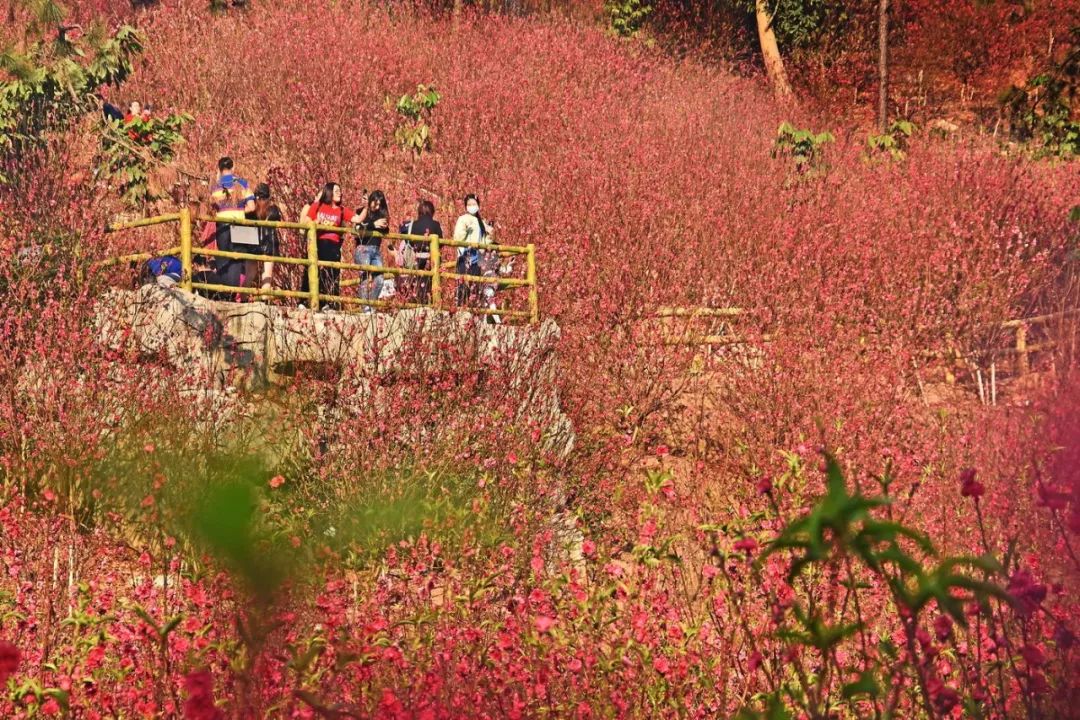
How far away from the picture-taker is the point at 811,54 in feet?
99.2

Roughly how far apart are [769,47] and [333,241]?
1884 centimetres

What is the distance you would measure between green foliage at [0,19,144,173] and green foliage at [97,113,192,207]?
0.72 m

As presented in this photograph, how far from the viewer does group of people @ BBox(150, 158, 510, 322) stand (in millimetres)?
12367

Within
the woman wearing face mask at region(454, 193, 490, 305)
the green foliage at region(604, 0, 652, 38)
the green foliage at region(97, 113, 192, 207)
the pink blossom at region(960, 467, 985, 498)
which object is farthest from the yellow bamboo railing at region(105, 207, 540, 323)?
the green foliage at region(604, 0, 652, 38)

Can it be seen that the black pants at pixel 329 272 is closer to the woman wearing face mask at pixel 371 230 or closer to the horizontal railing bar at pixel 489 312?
the woman wearing face mask at pixel 371 230

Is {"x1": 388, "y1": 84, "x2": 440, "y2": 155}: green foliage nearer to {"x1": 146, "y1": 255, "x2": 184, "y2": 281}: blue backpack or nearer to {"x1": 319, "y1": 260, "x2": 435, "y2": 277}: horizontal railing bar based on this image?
{"x1": 146, "y1": 255, "x2": 184, "y2": 281}: blue backpack

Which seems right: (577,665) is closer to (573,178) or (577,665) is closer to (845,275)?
(845,275)

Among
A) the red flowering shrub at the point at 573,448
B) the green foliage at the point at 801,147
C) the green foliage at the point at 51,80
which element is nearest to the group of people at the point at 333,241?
the red flowering shrub at the point at 573,448

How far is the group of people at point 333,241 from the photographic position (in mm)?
12367

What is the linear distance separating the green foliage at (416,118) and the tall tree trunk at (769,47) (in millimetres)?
9315

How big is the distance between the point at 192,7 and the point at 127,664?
840 inches

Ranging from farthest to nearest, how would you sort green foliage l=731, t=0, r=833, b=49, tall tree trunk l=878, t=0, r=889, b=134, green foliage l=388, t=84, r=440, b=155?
green foliage l=731, t=0, r=833, b=49 → tall tree trunk l=878, t=0, r=889, b=134 → green foliage l=388, t=84, r=440, b=155

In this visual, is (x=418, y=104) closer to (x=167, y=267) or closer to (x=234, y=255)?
(x=167, y=267)

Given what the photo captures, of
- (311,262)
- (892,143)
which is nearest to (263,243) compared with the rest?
A: (311,262)
